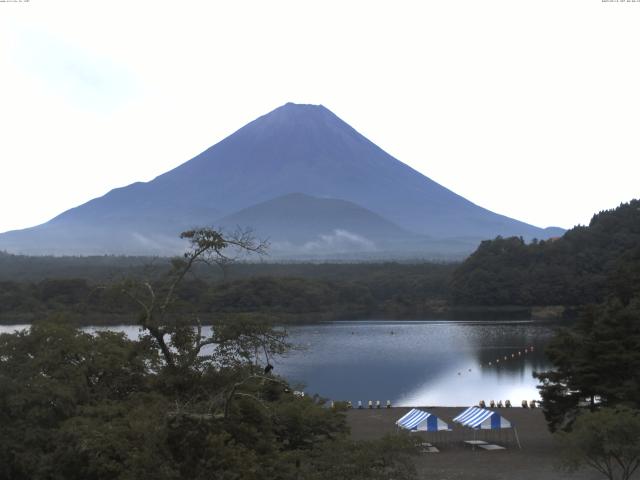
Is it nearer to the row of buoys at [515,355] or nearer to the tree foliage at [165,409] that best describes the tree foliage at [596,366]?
the tree foliage at [165,409]

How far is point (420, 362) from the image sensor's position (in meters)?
33.9

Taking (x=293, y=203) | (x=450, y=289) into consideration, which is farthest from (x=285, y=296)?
(x=293, y=203)

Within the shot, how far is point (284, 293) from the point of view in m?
58.9

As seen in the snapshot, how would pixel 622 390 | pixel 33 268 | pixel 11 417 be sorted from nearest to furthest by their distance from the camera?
pixel 11 417 → pixel 622 390 → pixel 33 268

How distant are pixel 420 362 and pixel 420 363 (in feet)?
0.83

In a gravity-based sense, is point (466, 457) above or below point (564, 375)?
below

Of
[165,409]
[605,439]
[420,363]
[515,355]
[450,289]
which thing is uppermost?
[450,289]

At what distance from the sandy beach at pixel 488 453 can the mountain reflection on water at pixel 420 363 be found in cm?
532

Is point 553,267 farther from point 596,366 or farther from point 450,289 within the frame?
Answer: point 596,366

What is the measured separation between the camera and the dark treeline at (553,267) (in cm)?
5688

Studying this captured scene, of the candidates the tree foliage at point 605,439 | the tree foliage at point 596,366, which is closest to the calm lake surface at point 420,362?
the tree foliage at point 596,366

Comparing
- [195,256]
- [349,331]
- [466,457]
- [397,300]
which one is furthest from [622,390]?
[397,300]

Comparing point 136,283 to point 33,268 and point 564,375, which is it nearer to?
point 564,375

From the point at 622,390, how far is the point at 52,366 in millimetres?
9891
